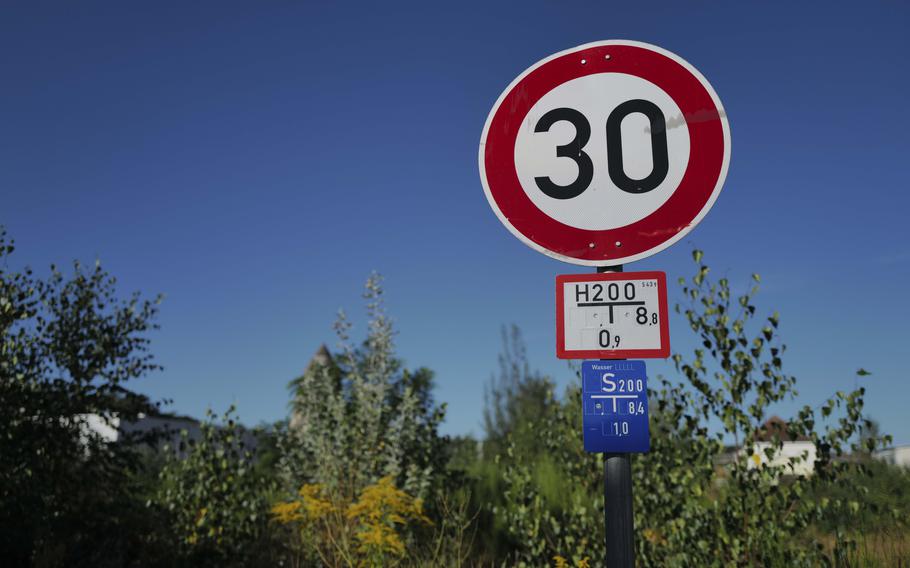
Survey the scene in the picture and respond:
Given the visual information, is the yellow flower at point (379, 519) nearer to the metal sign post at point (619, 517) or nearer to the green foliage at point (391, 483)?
the green foliage at point (391, 483)

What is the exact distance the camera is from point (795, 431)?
5055 mm

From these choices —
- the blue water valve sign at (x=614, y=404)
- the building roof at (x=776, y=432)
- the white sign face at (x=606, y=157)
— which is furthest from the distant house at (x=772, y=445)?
the white sign face at (x=606, y=157)

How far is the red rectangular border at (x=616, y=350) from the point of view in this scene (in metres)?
2.39

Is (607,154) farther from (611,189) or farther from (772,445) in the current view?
(772,445)

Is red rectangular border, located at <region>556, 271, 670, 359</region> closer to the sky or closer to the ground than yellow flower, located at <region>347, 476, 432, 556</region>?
closer to the sky

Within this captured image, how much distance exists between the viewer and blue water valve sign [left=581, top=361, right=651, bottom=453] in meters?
2.37

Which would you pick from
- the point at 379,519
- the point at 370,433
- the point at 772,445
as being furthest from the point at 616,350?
the point at 370,433

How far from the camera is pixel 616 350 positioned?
242cm

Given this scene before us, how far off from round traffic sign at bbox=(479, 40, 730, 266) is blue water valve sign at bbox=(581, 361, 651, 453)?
1.33ft

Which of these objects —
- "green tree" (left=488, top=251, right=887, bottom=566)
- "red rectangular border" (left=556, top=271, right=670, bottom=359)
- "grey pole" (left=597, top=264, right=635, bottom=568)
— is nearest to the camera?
"grey pole" (left=597, top=264, right=635, bottom=568)

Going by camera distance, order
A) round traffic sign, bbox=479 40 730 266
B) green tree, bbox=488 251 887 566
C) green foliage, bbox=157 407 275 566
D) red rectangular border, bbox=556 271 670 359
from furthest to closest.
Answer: green foliage, bbox=157 407 275 566, green tree, bbox=488 251 887 566, round traffic sign, bbox=479 40 730 266, red rectangular border, bbox=556 271 670 359

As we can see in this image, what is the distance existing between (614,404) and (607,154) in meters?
0.93

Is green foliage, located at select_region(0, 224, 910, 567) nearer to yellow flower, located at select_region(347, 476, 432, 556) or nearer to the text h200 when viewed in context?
yellow flower, located at select_region(347, 476, 432, 556)

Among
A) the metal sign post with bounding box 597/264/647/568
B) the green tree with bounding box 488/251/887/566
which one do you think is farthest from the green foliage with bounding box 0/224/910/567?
the metal sign post with bounding box 597/264/647/568
